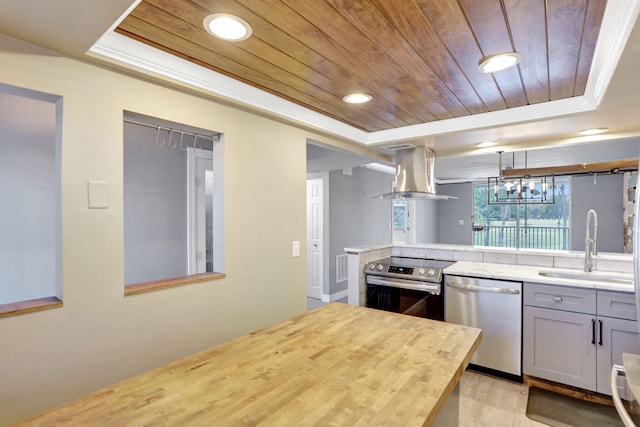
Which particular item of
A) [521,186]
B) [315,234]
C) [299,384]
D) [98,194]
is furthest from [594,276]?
[98,194]

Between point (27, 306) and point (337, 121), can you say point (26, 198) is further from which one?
point (337, 121)

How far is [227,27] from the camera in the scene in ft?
4.54

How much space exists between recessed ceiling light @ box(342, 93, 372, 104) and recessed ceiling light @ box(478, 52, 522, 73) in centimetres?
71

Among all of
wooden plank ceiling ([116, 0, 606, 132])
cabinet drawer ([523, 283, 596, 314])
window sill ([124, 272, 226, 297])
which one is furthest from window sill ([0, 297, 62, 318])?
cabinet drawer ([523, 283, 596, 314])

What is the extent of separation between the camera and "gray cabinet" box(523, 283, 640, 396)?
2270 mm

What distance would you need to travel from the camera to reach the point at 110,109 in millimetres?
1544

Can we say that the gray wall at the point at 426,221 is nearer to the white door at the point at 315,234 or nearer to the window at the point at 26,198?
the white door at the point at 315,234

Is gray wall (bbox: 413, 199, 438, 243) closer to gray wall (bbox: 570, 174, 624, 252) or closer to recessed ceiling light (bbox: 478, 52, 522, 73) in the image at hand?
gray wall (bbox: 570, 174, 624, 252)

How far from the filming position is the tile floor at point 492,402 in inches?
85.0

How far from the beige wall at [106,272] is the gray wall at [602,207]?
6303 mm

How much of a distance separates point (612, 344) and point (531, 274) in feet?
2.20

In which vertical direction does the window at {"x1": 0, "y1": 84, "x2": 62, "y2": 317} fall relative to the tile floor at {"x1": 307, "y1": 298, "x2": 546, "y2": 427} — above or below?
above

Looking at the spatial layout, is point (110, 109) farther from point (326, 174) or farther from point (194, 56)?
point (326, 174)

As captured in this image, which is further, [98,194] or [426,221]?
[426,221]
